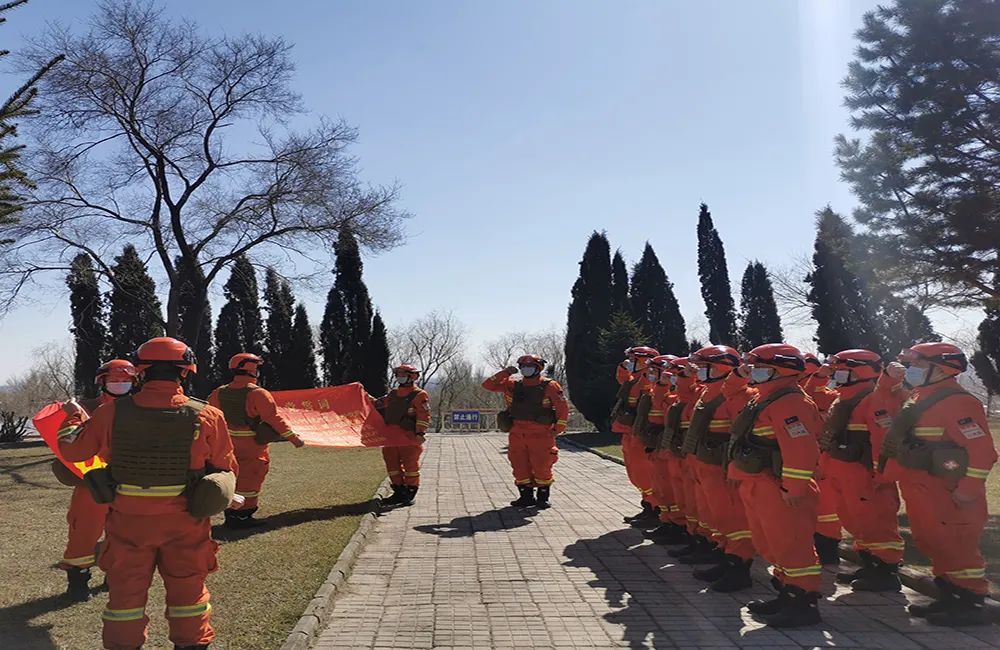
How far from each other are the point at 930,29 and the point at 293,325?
34.9m

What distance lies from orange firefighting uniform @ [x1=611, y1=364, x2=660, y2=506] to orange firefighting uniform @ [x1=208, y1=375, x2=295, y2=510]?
4.36m

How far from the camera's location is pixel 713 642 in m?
5.00

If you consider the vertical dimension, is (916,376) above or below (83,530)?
above

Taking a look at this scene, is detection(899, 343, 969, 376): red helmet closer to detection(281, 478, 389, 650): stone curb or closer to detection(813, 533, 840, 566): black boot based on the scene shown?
detection(813, 533, 840, 566): black boot

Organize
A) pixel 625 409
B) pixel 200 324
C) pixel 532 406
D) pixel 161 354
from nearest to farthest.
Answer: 1. pixel 161 354
2. pixel 625 409
3. pixel 532 406
4. pixel 200 324

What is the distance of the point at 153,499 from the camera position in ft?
14.1

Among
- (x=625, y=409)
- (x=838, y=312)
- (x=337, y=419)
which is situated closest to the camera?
(x=625, y=409)

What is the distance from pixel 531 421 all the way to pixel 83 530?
608cm

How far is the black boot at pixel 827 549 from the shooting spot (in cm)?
721

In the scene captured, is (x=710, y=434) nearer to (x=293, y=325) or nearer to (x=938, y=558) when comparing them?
(x=938, y=558)

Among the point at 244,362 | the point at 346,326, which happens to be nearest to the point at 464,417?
the point at 346,326

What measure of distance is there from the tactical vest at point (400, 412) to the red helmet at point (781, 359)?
620cm

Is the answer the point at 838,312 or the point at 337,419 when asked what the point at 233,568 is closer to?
the point at 337,419

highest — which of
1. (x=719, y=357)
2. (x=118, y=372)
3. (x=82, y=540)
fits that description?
(x=719, y=357)
